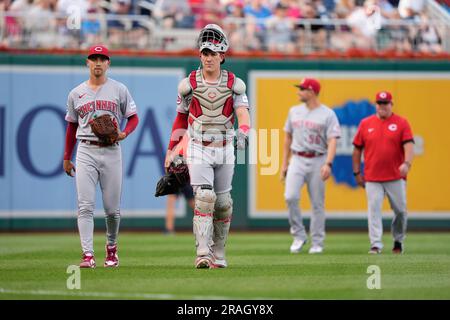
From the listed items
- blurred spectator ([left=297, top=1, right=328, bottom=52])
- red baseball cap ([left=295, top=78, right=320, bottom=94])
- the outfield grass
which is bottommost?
the outfield grass

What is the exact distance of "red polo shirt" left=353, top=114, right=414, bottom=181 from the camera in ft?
45.9

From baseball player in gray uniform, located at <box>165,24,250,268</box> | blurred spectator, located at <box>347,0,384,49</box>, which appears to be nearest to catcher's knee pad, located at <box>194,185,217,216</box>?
baseball player in gray uniform, located at <box>165,24,250,268</box>

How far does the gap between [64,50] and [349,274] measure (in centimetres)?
1147

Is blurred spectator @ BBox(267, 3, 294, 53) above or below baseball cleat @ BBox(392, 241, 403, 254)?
above

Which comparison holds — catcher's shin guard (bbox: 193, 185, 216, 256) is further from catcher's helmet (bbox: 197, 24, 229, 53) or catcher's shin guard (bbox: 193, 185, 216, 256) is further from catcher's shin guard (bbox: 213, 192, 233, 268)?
catcher's helmet (bbox: 197, 24, 229, 53)

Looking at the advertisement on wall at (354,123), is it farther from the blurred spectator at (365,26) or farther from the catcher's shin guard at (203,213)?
the catcher's shin guard at (203,213)

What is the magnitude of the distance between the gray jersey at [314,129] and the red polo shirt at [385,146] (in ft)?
1.61

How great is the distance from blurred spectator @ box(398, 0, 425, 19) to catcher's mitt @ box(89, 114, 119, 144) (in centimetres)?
1226

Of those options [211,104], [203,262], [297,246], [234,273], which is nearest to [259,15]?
[297,246]

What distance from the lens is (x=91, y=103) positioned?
10.9 metres

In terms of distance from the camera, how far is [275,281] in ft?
30.9

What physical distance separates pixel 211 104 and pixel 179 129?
0.48m

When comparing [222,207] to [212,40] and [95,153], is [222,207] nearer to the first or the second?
[95,153]
